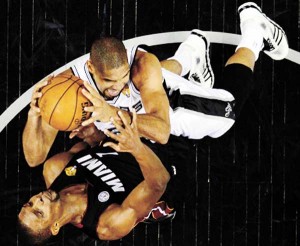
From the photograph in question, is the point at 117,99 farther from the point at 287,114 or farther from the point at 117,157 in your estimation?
the point at 287,114

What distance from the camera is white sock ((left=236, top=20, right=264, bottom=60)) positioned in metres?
2.99

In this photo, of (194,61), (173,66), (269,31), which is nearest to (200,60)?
(194,61)

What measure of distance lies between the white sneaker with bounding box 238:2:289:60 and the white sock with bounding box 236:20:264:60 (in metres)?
0.04

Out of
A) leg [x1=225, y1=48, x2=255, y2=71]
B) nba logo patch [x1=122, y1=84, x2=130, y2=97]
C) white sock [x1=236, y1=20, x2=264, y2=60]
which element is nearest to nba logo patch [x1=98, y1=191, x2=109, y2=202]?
nba logo patch [x1=122, y1=84, x2=130, y2=97]

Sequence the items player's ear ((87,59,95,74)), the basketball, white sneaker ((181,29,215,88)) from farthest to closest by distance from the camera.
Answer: white sneaker ((181,29,215,88)) → player's ear ((87,59,95,74)) → the basketball

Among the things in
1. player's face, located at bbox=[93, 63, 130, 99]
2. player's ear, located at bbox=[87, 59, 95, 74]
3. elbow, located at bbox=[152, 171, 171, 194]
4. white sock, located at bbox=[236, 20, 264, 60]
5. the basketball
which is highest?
white sock, located at bbox=[236, 20, 264, 60]

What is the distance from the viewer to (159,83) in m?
2.51

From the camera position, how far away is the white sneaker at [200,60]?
9.95ft

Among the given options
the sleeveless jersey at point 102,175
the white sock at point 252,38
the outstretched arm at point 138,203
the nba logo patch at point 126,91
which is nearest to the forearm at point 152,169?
the outstretched arm at point 138,203

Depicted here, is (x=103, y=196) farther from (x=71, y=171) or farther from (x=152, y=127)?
(x=152, y=127)

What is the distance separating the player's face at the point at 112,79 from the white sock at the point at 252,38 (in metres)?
0.90

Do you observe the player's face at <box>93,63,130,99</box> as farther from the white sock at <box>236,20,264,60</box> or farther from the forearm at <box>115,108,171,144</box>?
the white sock at <box>236,20,264,60</box>

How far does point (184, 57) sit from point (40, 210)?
115 cm

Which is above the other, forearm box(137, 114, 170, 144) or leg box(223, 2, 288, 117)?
leg box(223, 2, 288, 117)
